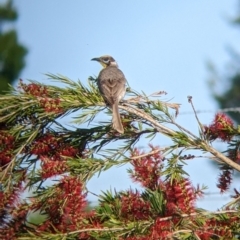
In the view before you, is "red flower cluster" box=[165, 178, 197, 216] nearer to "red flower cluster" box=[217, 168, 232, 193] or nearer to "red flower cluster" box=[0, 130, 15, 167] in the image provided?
"red flower cluster" box=[217, 168, 232, 193]

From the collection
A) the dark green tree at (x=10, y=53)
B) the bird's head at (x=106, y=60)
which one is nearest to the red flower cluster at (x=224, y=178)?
the bird's head at (x=106, y=60)

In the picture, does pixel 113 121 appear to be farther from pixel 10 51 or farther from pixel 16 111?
pixel 10 51

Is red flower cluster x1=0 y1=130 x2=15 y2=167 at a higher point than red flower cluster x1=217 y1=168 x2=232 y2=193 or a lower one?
lower

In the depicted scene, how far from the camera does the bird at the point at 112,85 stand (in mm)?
3253

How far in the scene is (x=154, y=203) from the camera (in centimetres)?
284

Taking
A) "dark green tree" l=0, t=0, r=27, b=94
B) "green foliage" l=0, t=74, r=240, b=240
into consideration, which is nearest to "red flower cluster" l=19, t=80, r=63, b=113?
"green foliage" l=0, t=74, r=240, b=240

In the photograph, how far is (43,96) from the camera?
3.30 m

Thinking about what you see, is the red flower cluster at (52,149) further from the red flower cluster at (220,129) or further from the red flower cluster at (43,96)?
the red flower cluster at (220,129)

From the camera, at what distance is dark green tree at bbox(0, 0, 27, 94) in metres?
23.5

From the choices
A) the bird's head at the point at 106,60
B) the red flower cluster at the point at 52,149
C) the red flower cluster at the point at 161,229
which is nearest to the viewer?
the red flower cluster at the point at 161,229

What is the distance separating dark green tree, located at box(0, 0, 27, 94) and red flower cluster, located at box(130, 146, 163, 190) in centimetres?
2052

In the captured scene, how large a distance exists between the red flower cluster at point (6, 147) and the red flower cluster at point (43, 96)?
17cm

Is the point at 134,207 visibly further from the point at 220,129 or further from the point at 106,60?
the point at 106,60

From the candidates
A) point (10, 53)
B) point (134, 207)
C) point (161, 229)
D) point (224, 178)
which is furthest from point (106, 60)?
point (10, 53)
